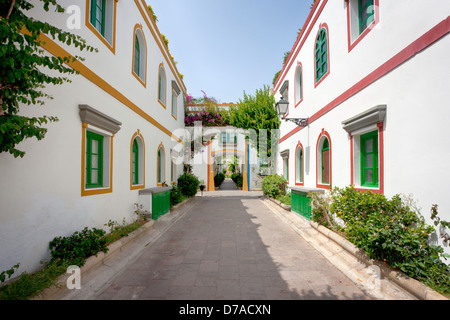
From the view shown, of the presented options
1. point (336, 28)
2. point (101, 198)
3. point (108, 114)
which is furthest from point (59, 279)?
point (336, 28)

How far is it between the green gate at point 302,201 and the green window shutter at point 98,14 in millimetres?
6745

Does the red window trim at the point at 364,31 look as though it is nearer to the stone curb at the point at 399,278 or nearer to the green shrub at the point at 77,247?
the stone curb at the point at 399,278

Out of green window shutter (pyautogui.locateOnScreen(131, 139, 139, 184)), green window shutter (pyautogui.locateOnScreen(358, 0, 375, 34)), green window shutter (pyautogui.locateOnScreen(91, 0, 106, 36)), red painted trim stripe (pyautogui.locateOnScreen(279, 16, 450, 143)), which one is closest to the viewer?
red painted trim stripe (pyautogui.locateOnScreen(279, 16, 450, 143))

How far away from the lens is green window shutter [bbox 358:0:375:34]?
16.1 ft

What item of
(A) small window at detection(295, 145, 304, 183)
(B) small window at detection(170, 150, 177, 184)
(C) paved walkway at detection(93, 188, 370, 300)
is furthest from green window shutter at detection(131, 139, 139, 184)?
(A) small window at detection(295, 145, 304, 183)

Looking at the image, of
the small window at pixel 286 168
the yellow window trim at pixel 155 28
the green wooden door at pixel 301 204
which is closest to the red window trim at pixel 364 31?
the green wooden door at pixel 301 204

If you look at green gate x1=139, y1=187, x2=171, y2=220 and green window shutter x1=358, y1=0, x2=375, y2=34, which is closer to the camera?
green window shutter x1=358, y1=0, x2=375, y2=34

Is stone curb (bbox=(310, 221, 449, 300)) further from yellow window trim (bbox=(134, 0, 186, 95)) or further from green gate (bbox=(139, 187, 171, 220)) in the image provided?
yellow window trim (bbox=(134, 0, 186, 95))

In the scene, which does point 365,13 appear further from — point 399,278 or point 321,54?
point 399,278

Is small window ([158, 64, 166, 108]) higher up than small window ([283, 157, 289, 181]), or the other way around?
small window ([158, 64, 166, 108])

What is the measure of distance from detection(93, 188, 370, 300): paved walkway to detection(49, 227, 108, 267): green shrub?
618 millimetres

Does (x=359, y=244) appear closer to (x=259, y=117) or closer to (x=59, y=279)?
(x=59, y=279)

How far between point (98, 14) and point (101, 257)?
5.36 metres

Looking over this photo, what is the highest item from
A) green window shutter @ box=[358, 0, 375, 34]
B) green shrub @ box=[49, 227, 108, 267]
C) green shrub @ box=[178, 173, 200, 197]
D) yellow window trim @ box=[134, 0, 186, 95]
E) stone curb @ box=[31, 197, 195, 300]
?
yellow window trim @ box=[134, 0, 186, 95]
